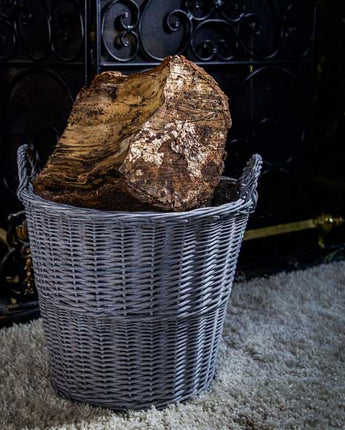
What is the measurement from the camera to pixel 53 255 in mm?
1146

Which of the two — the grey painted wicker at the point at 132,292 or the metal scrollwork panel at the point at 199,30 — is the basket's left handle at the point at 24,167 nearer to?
the grey painted wicker at the point at 132,292

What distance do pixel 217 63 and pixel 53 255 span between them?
87 centimetres

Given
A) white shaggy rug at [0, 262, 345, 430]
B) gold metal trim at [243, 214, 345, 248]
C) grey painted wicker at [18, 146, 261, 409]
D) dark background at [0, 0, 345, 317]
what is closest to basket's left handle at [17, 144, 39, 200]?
grey painted wicker at [18, 146, 261, 409]

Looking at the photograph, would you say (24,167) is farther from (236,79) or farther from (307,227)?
(307,227)

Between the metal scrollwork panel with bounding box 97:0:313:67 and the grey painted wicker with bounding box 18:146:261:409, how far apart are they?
1.58 ft

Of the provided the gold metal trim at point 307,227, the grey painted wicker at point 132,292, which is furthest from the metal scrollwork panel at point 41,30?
the gold metal trim at point 307,227

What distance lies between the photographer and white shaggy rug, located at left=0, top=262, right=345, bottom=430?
1.15 metres

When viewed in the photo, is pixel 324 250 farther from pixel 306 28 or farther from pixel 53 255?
pixel 53 255

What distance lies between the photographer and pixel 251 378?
1.32 m

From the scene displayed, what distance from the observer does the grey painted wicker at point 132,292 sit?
3.57ft

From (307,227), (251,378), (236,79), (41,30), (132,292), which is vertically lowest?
(307,227)

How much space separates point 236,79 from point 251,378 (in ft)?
3.02

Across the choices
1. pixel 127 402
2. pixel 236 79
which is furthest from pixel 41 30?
pixel 127 402

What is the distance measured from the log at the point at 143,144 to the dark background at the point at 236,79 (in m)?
0.29
